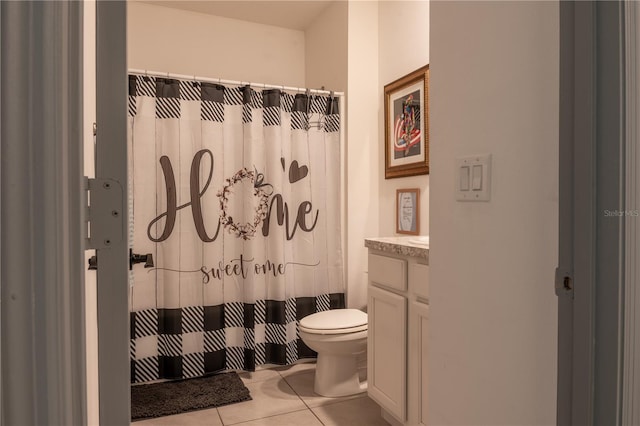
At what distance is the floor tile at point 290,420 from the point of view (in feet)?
7.09

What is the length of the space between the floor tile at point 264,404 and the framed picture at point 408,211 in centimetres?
114

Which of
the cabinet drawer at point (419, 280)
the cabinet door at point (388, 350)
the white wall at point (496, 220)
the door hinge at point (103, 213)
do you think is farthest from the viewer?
the cabinet door at point (388, 350)

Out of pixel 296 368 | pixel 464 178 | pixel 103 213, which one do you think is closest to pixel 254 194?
pixel 296 368

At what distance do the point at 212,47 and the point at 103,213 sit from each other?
3.14 metres

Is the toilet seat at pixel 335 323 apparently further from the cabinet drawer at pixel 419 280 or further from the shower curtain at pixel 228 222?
the cabinet drawer at pixel 419 280

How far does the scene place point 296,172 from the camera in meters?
2.89

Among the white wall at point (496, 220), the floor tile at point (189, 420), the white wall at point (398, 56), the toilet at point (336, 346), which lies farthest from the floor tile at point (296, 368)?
the white wall at point (496, 220)

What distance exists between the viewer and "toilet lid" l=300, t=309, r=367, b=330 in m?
2.38

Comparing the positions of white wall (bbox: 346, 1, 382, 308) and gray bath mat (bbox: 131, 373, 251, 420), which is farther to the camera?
white wall (bbox: 346, 1, 382, 308)

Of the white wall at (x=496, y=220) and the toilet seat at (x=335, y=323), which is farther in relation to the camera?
the toilet seat at (x=335, y=323)

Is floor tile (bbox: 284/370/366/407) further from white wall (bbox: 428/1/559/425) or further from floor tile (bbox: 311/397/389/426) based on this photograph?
white wall (bbox: 428/1/559/425)

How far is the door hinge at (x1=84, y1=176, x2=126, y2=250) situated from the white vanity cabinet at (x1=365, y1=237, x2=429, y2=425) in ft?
4.42

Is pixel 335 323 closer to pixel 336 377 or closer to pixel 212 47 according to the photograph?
pixel 336 377

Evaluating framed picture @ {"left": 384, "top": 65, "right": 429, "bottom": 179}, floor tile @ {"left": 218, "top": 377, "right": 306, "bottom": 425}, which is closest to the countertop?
framed picture @ {"left": 384, "top": 65, "right": 429, "bottom": 179}
